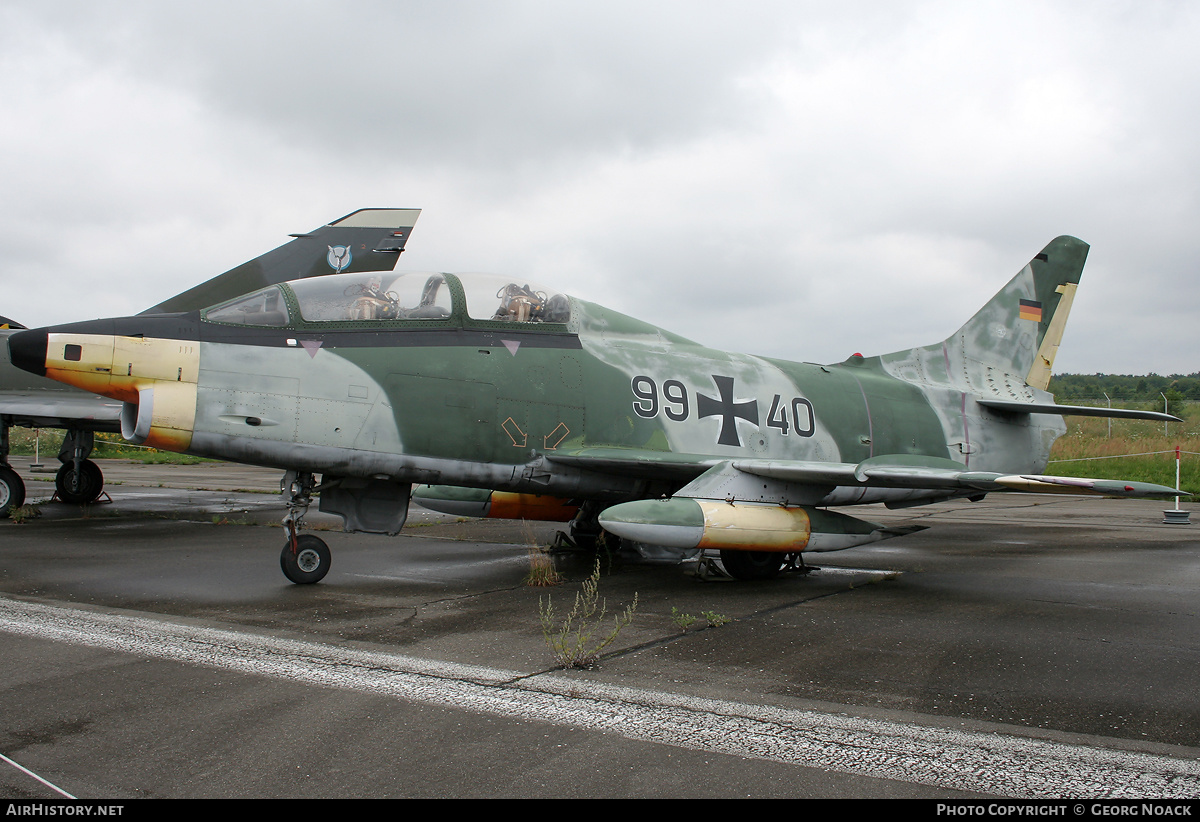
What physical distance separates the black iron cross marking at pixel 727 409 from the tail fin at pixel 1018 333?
408 centimetres

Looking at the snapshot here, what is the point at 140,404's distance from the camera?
21.6ft

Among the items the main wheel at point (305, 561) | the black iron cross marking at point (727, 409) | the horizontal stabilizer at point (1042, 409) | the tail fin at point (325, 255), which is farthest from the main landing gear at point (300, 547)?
the horizontal stabilizer at point (1042, 409)

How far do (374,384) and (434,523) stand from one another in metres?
7.90

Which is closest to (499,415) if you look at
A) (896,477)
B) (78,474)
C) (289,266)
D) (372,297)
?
(372,297)

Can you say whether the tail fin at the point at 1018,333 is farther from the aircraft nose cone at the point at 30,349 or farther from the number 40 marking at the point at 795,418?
the aircraft nose cone at the point at 30,349

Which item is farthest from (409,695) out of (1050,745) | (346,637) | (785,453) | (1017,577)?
(1017,577)

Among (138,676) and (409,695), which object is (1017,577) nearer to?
(409,695)

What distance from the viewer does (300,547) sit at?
7578 mm

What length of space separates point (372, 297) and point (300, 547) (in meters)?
2.44

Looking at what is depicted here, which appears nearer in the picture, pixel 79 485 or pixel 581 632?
pixel 581 632

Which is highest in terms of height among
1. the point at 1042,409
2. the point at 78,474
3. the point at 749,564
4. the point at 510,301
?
the point at 510,301

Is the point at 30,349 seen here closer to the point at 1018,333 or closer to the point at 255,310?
the point at 255,310

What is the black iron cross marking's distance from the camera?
9273 mm

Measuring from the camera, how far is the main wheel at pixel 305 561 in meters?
7.49
